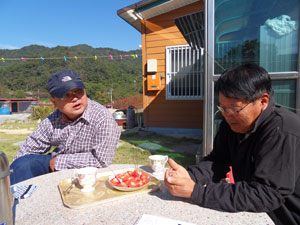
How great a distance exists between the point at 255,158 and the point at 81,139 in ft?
4.30

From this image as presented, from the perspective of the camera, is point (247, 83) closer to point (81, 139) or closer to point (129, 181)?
point (129, 181)

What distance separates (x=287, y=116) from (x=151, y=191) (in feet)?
2.65

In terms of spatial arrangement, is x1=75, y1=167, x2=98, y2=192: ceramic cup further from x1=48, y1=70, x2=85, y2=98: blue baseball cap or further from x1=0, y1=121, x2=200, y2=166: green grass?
x1=0, y1=121, x2=200, y2=166: green grass

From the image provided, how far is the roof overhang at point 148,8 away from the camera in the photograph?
21.4 feet

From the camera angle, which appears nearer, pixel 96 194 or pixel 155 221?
pixel 155 221

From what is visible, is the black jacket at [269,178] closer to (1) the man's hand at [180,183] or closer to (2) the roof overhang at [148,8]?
Answer: (1) the man's hand at [180,183]

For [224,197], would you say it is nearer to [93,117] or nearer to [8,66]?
[93,117]

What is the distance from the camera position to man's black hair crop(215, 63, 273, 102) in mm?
1132

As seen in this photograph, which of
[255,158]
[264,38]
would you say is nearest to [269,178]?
[255,158]

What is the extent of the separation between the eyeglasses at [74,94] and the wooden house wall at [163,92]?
5608 millimetres

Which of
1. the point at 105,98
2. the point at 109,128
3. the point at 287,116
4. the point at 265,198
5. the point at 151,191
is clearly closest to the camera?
the point at 265,198

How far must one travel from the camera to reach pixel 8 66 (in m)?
50.5

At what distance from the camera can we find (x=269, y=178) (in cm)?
103

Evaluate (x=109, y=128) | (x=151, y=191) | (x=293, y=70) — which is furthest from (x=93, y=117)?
(x=293, y=70)
